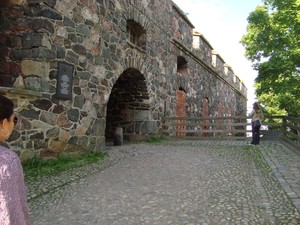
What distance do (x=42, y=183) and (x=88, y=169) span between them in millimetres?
1302

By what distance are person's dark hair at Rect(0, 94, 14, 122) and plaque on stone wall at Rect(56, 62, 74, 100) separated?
5072 mm

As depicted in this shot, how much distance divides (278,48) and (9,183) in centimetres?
1289

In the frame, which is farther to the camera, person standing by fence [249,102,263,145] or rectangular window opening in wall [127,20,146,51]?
rectangular window opening in wall [127,20,146,51]

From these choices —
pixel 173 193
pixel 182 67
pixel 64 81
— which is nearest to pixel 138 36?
pixel 182 67

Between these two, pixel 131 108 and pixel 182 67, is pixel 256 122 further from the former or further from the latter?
pixel 182 67

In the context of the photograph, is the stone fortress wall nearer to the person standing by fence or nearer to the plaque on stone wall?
the plaque on stone wall

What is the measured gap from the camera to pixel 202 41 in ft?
55.9

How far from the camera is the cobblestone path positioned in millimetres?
3801

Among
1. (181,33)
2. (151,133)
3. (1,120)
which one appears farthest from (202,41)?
(1,120)

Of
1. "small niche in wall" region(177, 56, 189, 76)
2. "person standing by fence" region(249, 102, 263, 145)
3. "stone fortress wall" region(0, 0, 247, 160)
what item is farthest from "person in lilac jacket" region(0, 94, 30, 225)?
"small niche in wall" region(177, 56, 189, 76)

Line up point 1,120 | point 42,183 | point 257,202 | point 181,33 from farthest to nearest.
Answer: point 181,33 < point 42,183 < point 257,202 < point 1,120

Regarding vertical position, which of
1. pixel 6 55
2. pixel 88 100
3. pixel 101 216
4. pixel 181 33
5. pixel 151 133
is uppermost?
pixel 181 33

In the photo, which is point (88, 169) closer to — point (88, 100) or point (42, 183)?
point (42, 183)

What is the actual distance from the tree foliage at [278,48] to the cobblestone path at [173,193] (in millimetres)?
5748
